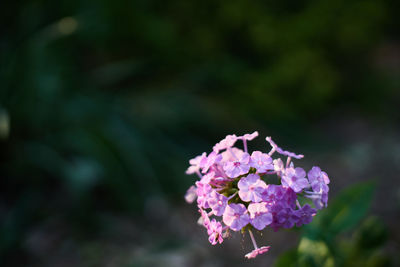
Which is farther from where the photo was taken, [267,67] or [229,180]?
[267,67]

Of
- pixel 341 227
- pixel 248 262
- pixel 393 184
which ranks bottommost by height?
pixel 341 227

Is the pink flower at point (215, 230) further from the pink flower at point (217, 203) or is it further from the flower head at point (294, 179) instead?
the flower head at point (294, 179)

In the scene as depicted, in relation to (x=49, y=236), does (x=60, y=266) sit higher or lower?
lower

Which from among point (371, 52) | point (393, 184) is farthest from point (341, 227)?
point (371, 52)

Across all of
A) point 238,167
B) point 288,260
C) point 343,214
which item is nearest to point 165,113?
point 343,214

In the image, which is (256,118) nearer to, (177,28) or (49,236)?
(177,28)

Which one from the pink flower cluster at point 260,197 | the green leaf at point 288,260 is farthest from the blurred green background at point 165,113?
the pink flower cluster at point 260,197

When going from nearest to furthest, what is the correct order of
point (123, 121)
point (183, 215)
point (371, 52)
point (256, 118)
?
1. point (183, 215)
2. point (123, 121)
3. point (256, 118)
4. point (371, 52)

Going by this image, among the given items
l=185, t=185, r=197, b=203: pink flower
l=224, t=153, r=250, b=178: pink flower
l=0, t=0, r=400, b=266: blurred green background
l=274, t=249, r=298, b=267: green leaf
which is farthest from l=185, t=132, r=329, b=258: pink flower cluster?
l=0, t=0, r=400, b=266: blurred green background
